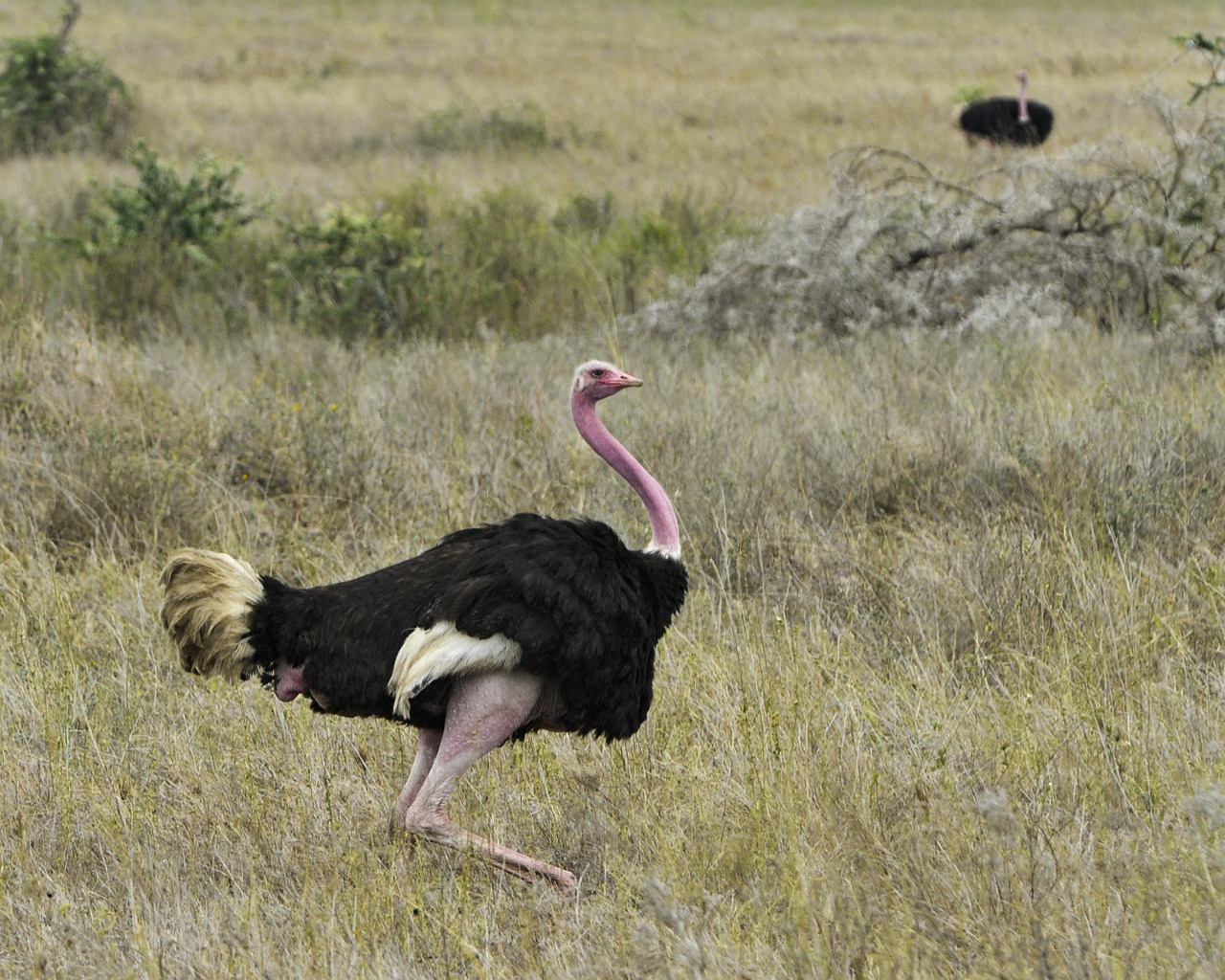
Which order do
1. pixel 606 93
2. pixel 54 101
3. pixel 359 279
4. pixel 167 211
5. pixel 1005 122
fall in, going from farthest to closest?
pixel 606 93 → pixel 1005 122 → pixel 54 101 → pixel 167 211 → pixel 359 279

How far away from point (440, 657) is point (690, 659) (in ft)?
4.57

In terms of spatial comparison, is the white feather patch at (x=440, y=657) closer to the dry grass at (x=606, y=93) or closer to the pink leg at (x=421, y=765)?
the pink leg at (x=421, y=765)

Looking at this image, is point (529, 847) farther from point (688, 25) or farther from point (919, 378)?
point (688, 25)

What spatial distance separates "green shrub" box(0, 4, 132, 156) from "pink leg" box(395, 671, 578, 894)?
1507cm

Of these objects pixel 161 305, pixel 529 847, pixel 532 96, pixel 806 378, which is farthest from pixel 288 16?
pixel 529 847

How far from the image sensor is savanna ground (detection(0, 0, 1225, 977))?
3270 millimetres

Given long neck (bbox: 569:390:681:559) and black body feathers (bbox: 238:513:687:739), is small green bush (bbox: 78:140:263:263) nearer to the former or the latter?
long neck (bbox: 569:390:681:559)

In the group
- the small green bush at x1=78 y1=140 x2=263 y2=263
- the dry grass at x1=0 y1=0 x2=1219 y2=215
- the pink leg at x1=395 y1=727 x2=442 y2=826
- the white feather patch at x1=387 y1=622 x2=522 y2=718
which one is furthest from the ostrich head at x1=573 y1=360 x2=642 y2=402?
the small green bush at x1=78 y1=140 x2=263 y2=263

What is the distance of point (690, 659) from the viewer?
490 cm

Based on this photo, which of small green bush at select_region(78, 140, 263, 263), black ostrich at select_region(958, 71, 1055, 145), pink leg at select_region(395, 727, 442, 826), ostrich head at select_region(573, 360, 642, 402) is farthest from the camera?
black ostrich at select_region(958, 71, 1055, 145)

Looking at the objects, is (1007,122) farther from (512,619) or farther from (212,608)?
(212,608)

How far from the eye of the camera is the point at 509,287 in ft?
34.7

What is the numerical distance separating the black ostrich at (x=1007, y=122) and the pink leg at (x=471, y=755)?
15303 millimetres

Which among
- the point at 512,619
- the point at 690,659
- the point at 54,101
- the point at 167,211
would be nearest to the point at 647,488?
the point at 512,619
